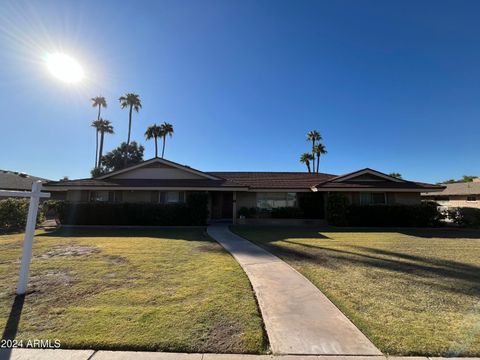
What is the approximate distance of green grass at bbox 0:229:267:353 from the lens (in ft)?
11.6

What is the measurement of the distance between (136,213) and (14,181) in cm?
2718

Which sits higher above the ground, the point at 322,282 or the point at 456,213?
the point at 456,213

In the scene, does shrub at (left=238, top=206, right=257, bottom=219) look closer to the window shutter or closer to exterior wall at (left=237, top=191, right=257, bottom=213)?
exterior wall at (left=237, top=191, right=257, bottom=213)

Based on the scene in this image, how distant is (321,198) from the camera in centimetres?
2125

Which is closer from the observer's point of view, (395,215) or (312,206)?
(395,215)

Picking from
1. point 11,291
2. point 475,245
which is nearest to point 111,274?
point 11,291

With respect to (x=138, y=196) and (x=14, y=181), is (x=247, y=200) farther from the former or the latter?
(x=14, y=181)

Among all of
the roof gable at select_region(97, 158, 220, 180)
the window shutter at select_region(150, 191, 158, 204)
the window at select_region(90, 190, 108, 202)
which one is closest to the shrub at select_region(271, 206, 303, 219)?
the roof gable at select_region(97, 158, 220, 180)

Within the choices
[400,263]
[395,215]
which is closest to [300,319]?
[400,263]

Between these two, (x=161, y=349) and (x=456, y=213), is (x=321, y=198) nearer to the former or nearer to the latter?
(x=456, y=213)

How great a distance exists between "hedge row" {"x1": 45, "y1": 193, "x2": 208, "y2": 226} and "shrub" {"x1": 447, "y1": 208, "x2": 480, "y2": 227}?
16986 millimetres

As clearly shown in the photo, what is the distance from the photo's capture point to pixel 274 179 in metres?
23.5

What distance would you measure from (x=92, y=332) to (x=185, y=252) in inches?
220

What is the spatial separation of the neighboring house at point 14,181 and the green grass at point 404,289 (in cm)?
3539
